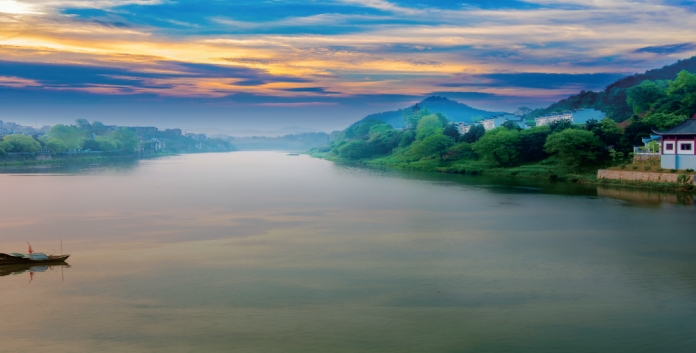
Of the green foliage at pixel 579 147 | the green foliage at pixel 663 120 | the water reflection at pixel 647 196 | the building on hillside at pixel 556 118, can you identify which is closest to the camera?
the water reflection at pixel 647 196

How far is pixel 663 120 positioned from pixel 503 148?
8.91m

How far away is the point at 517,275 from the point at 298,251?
4.62m

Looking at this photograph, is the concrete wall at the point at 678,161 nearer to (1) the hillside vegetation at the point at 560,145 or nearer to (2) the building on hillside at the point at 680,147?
(2) the building on hillside at the point at 680,147

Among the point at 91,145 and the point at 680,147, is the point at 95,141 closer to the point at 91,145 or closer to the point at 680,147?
the point at 91,145

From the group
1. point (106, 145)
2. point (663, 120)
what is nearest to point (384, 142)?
point (663, 120)

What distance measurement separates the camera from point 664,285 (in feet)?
33.0

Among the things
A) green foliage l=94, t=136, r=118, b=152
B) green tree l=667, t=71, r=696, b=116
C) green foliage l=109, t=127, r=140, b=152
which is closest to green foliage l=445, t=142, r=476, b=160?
green tree l=667, t=71, r=696, b=116

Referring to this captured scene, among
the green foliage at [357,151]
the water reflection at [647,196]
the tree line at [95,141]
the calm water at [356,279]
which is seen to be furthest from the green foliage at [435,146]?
the tree line at [95,141]

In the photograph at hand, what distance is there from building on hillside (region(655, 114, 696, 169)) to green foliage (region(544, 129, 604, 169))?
4.87 m

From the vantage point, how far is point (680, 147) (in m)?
24.3

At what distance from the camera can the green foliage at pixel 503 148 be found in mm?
36625

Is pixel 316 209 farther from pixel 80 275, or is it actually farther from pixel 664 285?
pixel 664 285

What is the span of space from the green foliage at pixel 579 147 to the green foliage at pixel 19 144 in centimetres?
4488

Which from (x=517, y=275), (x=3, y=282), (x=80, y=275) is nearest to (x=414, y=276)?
(x=517, y=275)
